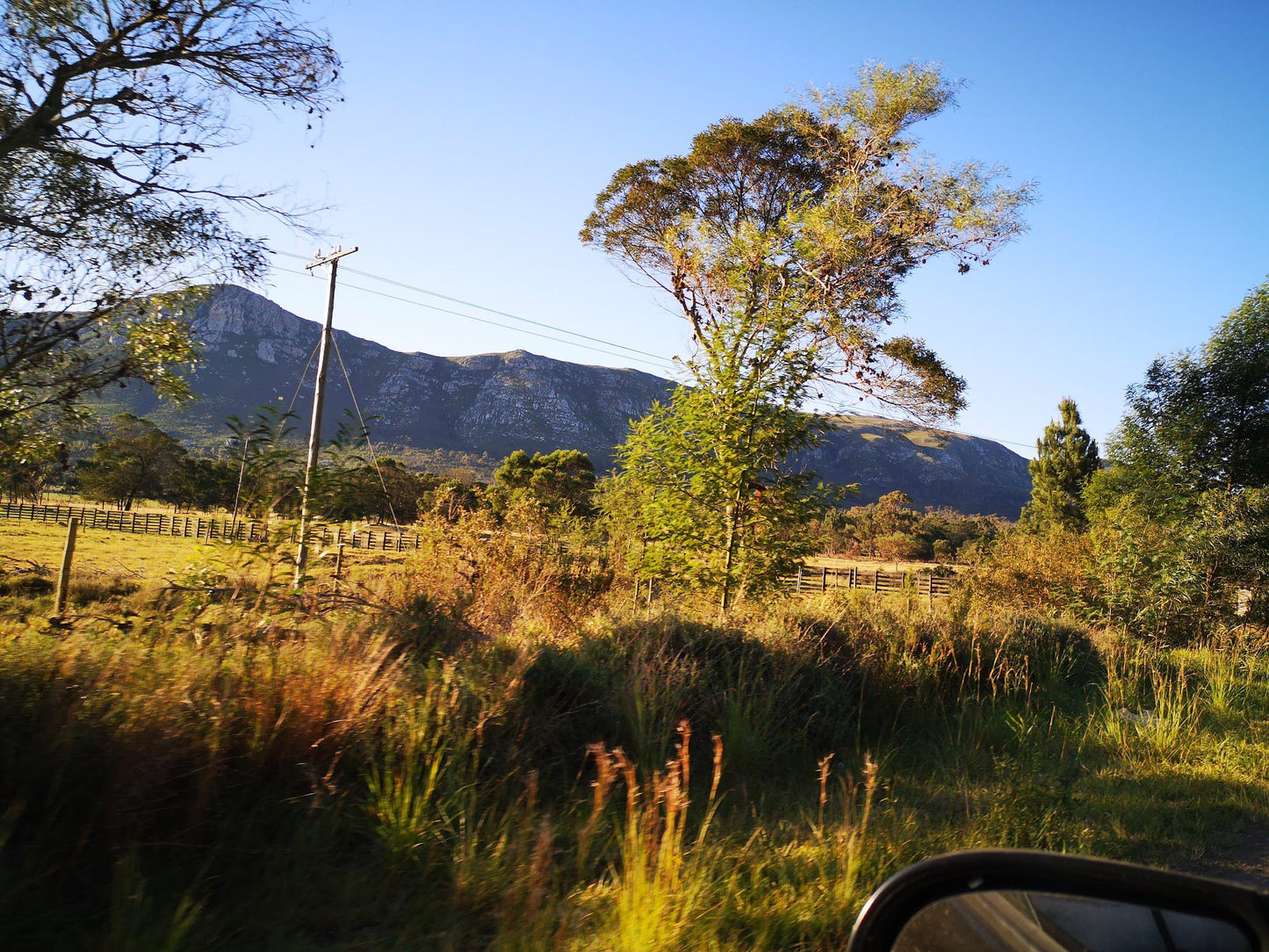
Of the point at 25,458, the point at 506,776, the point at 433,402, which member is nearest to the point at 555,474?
the point at 25,458

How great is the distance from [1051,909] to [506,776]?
3.07 metres

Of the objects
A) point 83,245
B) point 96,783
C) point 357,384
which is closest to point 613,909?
point 96,783

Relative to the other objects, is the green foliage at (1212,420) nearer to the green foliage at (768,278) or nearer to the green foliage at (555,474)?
the green foliage at (768,278)

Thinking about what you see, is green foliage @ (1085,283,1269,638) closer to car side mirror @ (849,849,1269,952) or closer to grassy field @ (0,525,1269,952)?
grassy field @ (0,525,1269,952)

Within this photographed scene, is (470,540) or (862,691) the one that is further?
(470,540)

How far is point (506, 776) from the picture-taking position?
4074 millimetres

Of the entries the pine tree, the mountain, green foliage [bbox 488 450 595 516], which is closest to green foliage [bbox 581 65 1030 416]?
green foliage [bbox 488 450 595 516]

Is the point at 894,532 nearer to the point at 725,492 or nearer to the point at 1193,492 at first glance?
the point at 1193,492

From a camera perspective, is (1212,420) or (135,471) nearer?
(1212,420)

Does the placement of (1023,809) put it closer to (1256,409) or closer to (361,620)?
(361,620)

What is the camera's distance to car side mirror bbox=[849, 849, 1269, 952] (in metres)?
1.29

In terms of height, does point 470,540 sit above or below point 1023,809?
above

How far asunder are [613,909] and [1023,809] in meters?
2.58

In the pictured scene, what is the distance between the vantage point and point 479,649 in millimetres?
5387
